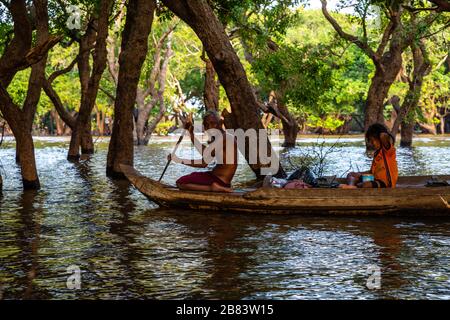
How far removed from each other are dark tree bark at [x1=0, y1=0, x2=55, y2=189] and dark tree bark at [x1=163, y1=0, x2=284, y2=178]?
2873 mm

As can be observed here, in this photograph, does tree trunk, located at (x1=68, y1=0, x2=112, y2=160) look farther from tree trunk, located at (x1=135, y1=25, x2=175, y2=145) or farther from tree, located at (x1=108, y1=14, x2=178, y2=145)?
tree trunk, located at (x1=135, y1=25, x2=175, y2=145)

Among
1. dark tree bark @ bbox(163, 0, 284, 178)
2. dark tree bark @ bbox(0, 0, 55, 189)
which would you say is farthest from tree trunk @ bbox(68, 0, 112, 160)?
dark tree bark @ bbox(163, 0, 284, 178)

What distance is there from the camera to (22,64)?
13.1m

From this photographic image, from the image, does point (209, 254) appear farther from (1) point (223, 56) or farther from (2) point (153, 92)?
Result: (2) point (153, 92)

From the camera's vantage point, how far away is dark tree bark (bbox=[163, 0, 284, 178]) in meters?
16.2

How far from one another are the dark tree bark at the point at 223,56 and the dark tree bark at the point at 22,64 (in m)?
2.87

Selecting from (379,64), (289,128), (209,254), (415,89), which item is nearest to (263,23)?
(379,64)

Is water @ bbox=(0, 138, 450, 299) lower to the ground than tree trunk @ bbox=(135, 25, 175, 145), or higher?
lower

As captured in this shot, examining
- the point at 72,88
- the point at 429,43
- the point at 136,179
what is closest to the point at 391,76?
the point at 429,43

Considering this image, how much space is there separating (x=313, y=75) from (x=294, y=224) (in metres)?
15.6

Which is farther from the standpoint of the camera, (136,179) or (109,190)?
(109,190)
